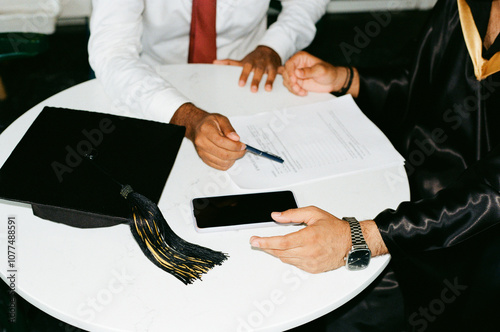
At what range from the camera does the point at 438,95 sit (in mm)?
1312

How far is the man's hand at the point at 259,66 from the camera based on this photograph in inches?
54.7

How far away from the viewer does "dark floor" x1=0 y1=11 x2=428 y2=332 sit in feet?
8.60

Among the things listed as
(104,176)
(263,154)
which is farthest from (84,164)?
(263,154)

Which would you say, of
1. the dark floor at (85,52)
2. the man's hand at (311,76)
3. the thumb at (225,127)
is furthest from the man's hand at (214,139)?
the dark floor at (85,52)

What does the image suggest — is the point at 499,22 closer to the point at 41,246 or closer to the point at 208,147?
the point at 208,147

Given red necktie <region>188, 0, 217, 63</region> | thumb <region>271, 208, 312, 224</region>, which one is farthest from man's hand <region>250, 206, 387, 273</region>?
red necktie <region>188, 0, 217, 63</region>

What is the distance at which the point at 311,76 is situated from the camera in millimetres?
1353

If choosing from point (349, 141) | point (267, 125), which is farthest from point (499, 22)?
point (267, 125)

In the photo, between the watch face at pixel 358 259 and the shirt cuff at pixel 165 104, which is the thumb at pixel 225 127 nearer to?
the shirt cuff at pixel 165 104

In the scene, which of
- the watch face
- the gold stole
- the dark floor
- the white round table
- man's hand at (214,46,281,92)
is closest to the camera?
the white round table

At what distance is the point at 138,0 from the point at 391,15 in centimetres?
283

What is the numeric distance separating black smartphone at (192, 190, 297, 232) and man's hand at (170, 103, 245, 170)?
0.11 m

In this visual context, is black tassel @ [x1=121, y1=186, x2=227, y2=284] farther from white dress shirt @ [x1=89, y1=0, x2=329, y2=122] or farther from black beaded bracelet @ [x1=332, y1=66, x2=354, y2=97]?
black beaded bracelet @ [x1=332, y1=66, x2=354, y2=97]

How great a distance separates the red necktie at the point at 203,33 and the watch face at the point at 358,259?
0.97 meters
